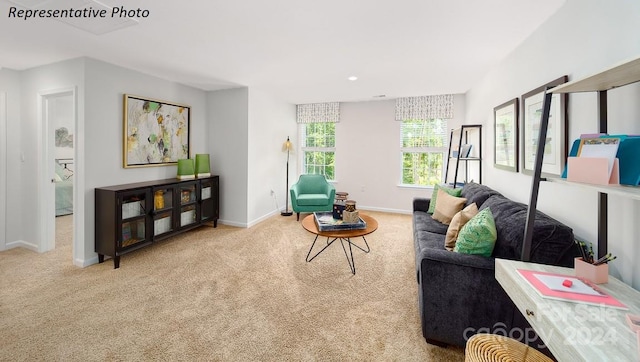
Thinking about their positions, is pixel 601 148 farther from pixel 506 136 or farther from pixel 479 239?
pixel 506 136

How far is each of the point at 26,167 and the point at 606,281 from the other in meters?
5.67

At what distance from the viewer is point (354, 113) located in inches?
230

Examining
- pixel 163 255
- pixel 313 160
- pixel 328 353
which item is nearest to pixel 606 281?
pixel 328 353

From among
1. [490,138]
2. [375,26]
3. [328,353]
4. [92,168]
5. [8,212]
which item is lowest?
[328,353]

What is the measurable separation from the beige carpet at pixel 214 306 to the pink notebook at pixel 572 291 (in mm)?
799

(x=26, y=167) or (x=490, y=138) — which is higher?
(x=490, y=138)

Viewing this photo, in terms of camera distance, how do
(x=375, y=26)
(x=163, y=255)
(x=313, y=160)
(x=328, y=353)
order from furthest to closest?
(x=313, y=160), (x=163, y=255), (x=375, y=26), (x=328, y=353)

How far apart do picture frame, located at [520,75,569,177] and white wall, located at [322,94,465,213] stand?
302 cm

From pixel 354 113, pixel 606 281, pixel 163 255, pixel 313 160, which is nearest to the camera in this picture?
pixel 606 281

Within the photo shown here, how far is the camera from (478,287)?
5.46ft

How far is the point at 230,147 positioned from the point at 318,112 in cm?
222

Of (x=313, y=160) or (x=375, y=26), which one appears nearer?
(x=375, y=26)

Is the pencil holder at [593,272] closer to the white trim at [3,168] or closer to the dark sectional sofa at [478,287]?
the dark sectional sofa at [478,287]

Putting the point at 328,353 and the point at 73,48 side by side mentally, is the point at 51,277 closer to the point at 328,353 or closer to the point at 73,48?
the point at 73,48
